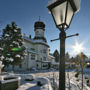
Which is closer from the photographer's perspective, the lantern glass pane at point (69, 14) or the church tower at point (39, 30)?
the lantern glass pane at point (69, 14)

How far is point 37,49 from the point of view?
3681cm

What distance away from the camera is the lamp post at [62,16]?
1.70 metres

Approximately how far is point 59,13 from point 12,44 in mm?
18054

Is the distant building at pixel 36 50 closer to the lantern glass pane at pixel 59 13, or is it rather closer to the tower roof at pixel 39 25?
the tower roof at pixel 39 25

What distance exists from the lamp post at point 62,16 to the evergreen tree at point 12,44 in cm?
1664

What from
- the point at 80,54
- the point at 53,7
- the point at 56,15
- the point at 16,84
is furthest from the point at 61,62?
the point at 16,84

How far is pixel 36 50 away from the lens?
3697 centimetres

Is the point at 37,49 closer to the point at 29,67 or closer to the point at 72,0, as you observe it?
the point at 29,67

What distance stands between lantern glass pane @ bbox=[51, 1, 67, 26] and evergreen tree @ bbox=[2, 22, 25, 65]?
1667 cm

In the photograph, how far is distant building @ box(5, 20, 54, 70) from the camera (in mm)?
30953

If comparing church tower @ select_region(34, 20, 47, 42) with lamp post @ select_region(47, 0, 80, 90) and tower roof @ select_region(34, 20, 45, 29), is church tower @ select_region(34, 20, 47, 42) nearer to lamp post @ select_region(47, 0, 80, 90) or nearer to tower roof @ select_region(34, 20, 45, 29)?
tower roof @ select_region(34, 20, 45, 29)

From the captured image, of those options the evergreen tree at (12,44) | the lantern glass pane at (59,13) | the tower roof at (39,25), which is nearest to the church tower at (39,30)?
the tower roof at (39,25)

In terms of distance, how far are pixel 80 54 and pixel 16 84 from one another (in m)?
7.08

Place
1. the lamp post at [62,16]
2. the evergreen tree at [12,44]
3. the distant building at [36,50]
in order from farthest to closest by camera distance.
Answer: the distant building at [36,50], the evergreen tree at [12,44], the lamp post at [62,16]
